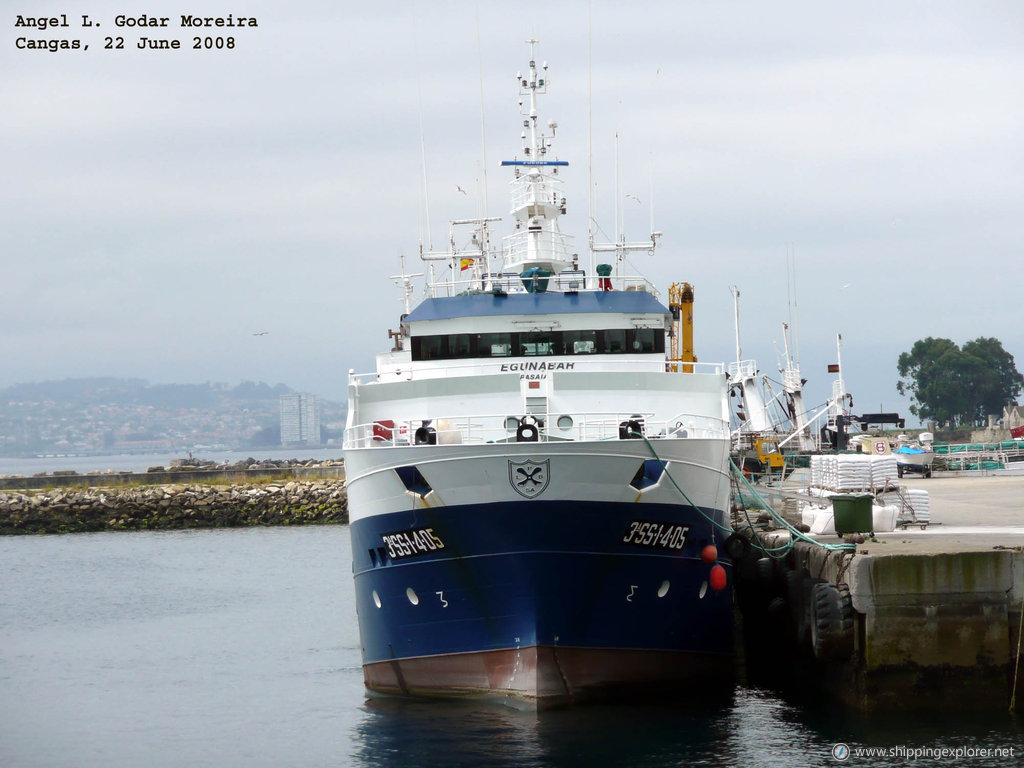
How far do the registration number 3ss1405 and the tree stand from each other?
12798cm

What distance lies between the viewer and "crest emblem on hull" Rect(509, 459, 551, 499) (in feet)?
62.5

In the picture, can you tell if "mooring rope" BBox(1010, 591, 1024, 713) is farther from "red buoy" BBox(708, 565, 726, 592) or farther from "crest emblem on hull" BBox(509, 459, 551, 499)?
"crest emblem on hull" BBox(509, 459, 551, 499)

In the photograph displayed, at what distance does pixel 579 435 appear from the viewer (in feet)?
70.2

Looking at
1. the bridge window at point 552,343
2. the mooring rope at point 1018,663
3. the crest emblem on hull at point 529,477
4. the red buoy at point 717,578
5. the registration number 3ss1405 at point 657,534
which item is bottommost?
the mooring rope at point 1018,663

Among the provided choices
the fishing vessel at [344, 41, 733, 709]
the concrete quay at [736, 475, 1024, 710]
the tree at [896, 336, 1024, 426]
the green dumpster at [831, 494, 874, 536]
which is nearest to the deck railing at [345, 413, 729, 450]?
the fishing vessel at [344, 41, 733, 709]

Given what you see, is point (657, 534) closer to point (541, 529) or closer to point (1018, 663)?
point (541, 529)

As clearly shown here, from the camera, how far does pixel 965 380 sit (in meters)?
140

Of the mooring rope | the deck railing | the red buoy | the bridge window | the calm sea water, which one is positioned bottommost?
the calm sea water

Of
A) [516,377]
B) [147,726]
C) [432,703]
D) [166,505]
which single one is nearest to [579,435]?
[516,377]

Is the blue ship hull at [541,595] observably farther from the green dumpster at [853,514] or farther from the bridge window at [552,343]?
the bridge window at [552,343]

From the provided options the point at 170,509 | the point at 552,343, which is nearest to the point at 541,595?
the point at 552,343

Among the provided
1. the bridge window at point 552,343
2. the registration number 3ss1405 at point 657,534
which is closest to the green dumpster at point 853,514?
the registration number 3ss1405 at point 657,534

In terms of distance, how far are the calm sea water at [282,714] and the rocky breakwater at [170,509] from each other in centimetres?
2571

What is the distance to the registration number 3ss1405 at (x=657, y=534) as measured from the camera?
1972 centimetres
